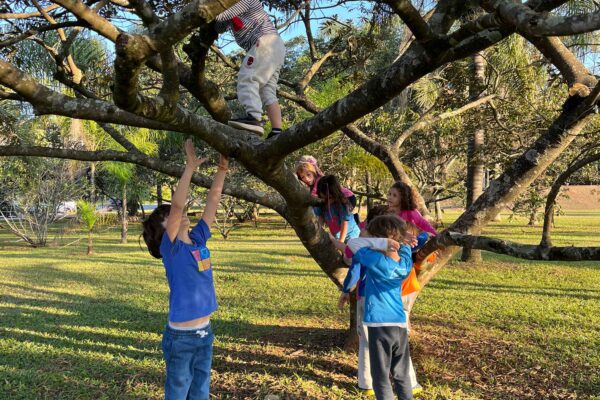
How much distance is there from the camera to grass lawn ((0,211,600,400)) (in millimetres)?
4105

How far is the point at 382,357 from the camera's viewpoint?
10.1 ft

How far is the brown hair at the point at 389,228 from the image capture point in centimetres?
315

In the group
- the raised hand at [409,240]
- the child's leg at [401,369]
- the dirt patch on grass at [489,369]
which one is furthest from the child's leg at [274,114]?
the dirt patch on grass at [489,369]

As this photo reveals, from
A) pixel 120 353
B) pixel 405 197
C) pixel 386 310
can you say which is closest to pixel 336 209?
pixel 405 197

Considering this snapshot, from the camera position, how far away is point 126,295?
26.6 feet

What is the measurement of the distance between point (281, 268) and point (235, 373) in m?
6.54

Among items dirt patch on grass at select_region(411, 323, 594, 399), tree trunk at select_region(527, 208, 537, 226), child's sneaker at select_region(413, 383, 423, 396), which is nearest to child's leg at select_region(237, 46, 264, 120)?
child's sneaker at select_region(413, 383, 423, 396)

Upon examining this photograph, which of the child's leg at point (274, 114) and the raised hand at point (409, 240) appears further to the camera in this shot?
the child's leg at point (274, 114)

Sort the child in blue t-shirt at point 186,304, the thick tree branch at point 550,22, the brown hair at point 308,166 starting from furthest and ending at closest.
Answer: the brown hair at point 308,166
the child in blue t-shirt at point 186,304
the thick tree branch at point 550,22

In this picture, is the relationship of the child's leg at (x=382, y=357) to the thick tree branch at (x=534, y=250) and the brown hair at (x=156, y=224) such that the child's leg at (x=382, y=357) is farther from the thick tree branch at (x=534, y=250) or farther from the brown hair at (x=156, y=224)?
the brown hair at (x=156, y=224)

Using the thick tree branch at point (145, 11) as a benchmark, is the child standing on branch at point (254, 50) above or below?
above

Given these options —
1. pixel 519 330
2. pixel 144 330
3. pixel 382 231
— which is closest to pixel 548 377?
pixel 519 330

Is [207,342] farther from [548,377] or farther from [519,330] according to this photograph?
[519,330]

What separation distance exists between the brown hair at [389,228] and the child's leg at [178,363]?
4.46 feet
